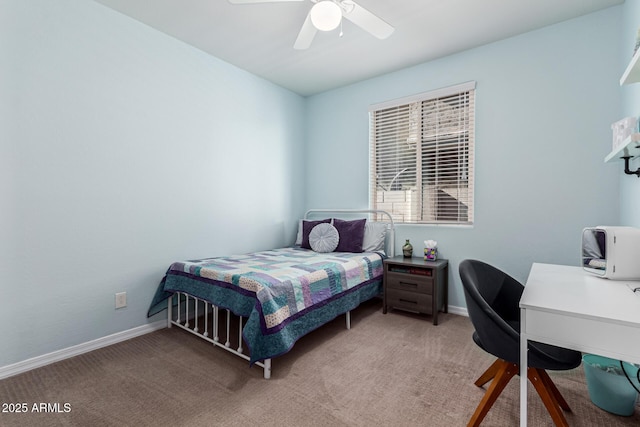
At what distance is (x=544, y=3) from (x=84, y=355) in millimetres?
4323

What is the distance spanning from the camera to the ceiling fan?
6.17 ft

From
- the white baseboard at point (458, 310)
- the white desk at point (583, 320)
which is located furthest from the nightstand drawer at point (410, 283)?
the white desk at point (583, 320)

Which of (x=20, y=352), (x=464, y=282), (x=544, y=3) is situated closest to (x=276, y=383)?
(x=464, y=282)

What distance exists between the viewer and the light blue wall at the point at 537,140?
7.95 feet

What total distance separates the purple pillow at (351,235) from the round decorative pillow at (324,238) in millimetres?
56

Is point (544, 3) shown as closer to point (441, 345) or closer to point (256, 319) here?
point (441, 345)

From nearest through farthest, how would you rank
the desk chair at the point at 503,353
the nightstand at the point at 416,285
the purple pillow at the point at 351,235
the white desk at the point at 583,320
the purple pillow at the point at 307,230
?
the white desk at the point at 583,320 → the desk chair at the point at 503,353 → the nightstand at the point at 416,285 → the purple pillow at the point at 351,235 → the purple pillow at the point at 307,230

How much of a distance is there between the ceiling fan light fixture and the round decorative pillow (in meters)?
2.09

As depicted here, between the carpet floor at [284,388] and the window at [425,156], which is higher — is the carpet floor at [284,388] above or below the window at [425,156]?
below

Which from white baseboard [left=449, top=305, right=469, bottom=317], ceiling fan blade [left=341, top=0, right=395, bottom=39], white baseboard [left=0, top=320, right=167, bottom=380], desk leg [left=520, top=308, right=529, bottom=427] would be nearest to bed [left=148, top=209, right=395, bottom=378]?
white baseboard [left=0, top=320, right=167, bottom=380]

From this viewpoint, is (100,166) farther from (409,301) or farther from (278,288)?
(409,301)

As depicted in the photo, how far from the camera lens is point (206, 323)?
2.39 metres

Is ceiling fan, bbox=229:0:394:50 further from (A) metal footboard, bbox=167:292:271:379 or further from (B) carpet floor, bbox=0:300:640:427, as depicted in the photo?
(B) carpet floor, bbox=0:300:640:427

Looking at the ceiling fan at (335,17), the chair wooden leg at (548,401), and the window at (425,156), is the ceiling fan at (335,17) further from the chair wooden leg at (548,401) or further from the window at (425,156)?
the chair wooden leg at (548,401)
